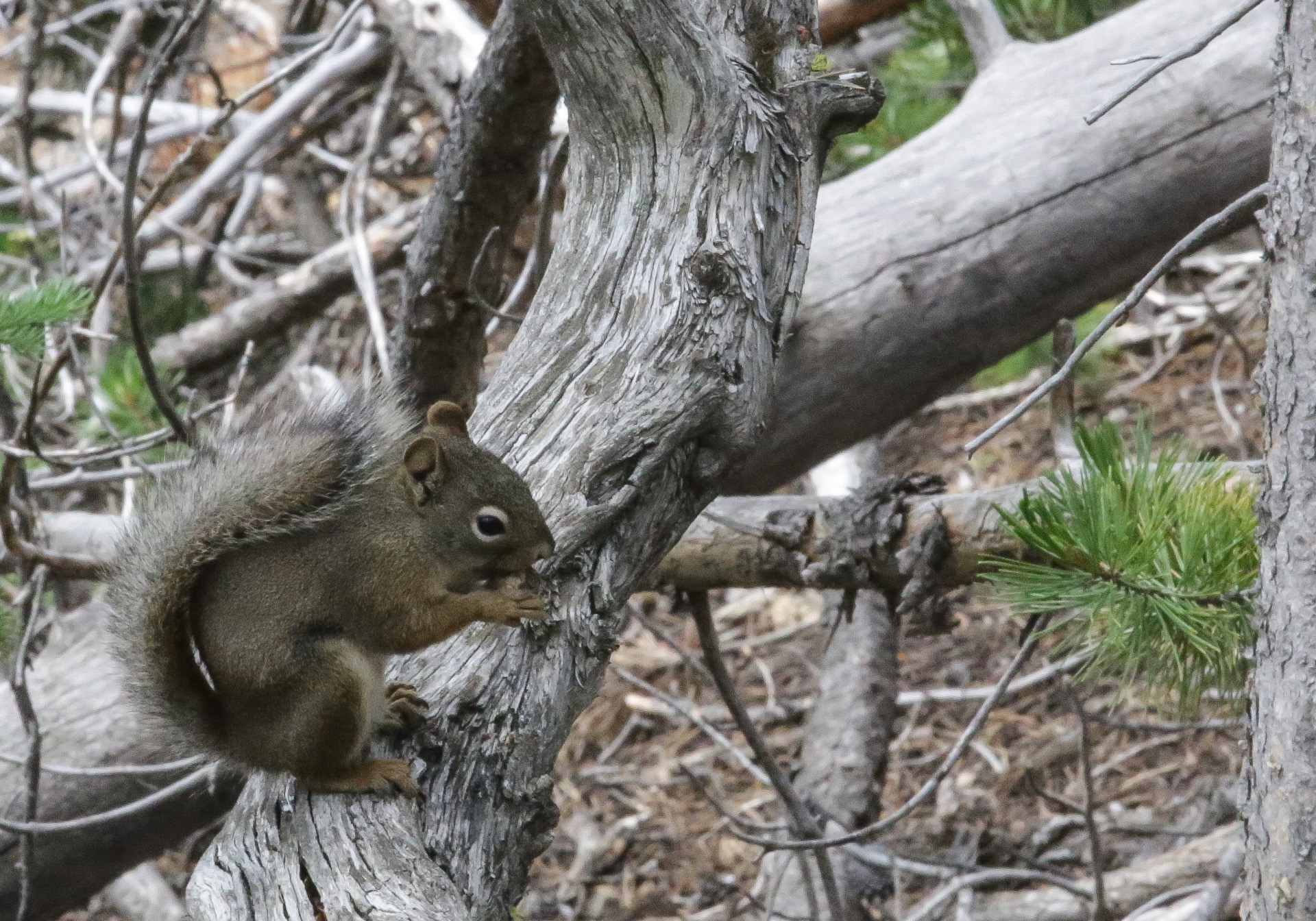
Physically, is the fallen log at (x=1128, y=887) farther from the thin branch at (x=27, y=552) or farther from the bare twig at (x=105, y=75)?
the bare twig at (x=105, y=75)

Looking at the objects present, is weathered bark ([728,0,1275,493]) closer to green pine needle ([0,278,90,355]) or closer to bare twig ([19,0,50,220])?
green pine needle ([0,278,90,355])

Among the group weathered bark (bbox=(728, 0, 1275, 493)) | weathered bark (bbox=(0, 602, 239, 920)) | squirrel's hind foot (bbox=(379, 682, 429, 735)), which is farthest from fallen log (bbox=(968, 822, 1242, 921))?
weathered bark (bbox=(0, 602, 239, 920))

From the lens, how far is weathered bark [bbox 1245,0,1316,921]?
1142 mm

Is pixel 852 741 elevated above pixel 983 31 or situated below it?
below

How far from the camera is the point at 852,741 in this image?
260 cm

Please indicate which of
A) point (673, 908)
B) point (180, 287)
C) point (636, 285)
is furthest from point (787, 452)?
point (180, 287)

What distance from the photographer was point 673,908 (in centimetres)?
297

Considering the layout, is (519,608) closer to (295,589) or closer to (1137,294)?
(295,589)

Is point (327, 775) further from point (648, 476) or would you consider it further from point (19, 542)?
point (19, 542)

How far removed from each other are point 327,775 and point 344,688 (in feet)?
Result: 0.37

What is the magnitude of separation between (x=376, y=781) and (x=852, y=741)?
1.47 metres

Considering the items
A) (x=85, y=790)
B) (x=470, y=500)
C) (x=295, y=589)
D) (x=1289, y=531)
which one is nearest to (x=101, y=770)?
(x=85, y=790)

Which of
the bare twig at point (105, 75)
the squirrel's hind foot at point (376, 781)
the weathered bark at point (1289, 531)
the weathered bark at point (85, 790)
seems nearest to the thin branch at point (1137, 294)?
the weathered bark at point (1289, 531)

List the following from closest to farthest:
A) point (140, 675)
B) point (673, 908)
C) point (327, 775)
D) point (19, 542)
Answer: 1. point (327, 775)
2. point (140, 675)
3. point (19, 542)
4. point (673, 908)
